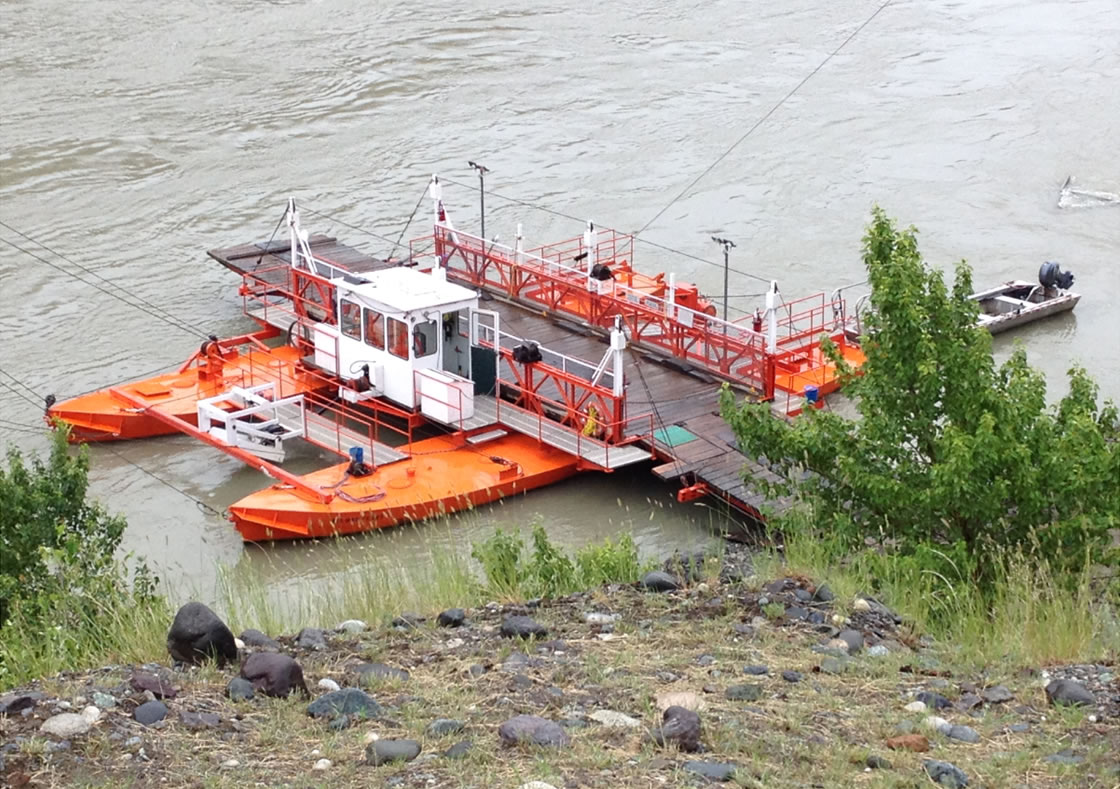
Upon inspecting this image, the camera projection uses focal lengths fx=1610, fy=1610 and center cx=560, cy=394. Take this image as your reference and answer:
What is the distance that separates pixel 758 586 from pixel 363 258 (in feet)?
60.4

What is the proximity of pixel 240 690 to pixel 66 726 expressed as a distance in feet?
3.18

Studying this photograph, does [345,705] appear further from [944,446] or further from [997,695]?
[944,446]

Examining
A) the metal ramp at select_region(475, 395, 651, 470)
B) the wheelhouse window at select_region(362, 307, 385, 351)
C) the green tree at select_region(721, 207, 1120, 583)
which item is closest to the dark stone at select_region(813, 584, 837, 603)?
the green tree at select_region(721, 207, 1120, 583)

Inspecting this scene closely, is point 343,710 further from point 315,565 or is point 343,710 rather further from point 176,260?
point 176,260

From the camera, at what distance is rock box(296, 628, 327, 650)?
9125mm

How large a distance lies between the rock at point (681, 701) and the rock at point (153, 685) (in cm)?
242

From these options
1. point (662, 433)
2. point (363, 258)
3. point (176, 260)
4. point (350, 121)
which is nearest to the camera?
point (662, 433)

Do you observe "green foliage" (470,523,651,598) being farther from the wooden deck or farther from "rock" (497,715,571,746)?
"rock" (497,715,571,746)

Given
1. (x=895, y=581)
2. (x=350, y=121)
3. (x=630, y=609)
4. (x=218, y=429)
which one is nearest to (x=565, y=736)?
(x=630, y=609)

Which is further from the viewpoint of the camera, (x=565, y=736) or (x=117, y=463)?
(x=117, y=463)

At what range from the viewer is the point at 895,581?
35.6ft

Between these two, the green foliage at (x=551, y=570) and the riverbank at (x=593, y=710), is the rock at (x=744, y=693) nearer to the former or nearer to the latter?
the riverbank at (x=593, y=710)

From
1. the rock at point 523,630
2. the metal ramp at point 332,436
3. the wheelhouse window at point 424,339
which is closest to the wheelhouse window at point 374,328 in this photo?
the wheelhouse window at point 424,339

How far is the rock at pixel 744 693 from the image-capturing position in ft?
26.4
